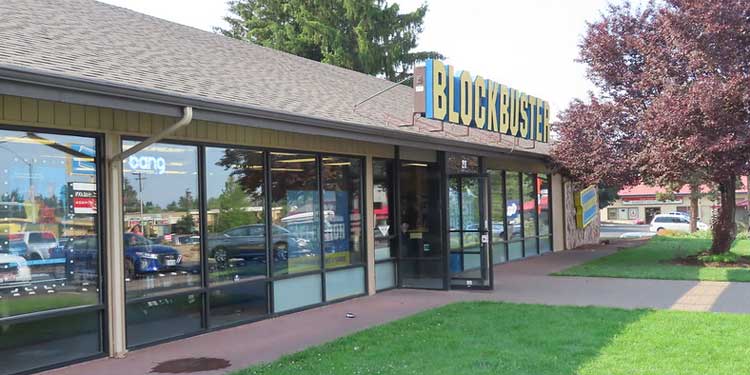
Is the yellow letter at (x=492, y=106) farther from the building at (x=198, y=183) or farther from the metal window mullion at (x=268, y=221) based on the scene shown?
the metal window mullion at (x=268, y=221)

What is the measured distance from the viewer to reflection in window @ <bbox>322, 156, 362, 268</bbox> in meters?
11.1

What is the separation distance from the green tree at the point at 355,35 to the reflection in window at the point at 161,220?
23468 millimetres

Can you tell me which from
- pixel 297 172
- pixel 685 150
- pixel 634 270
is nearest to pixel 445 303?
pixel 297 172

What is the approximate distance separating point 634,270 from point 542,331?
7671mm

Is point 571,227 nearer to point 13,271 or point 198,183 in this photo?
point 198,183

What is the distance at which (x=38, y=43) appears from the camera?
7430mm

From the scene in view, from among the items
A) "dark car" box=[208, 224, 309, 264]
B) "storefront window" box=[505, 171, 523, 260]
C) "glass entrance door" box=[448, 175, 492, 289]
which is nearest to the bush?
"storefront window" box=[505, 171, 523, 260]

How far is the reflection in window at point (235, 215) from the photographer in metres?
9.05

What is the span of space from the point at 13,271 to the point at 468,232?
8303 mm

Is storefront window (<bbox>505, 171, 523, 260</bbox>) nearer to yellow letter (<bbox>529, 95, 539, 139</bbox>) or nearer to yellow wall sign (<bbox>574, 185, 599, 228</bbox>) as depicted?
yellow letter (<bbox>529, 95, 539, 139</bbox>)

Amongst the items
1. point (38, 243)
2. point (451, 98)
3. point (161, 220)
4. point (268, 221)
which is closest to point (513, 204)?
point (451, 98)

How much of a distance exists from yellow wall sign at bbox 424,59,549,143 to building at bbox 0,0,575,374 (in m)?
0.05

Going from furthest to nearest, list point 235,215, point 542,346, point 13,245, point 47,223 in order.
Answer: point 235,215
point 542,346
point 47,223
point 13,245

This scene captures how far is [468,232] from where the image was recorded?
505 inches
